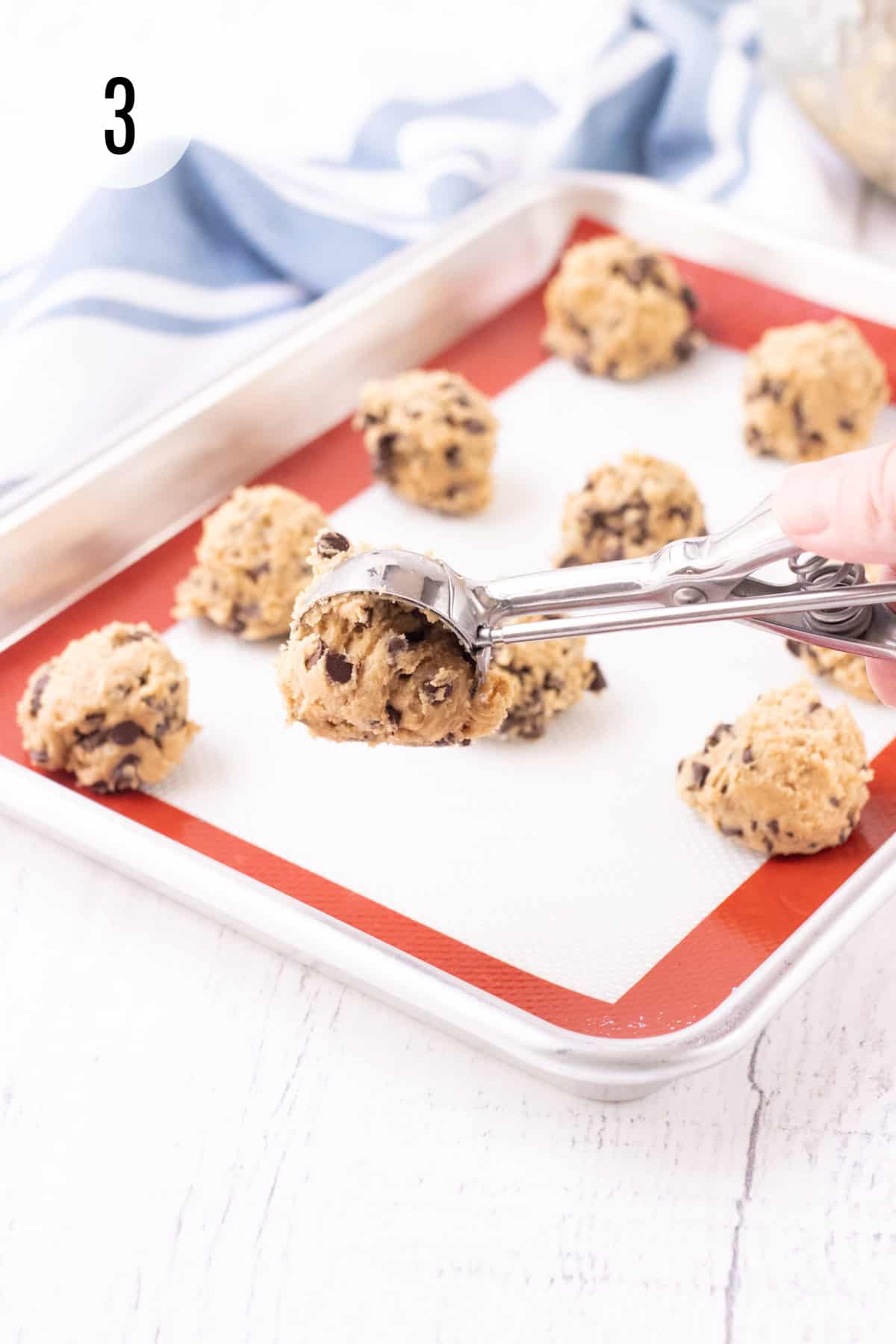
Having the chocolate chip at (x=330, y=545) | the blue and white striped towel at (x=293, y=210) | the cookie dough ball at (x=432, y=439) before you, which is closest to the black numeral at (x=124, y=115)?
the blue and white striped towel at (x=293, y=210)

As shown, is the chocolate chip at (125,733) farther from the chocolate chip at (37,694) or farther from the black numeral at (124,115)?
the black numeral at (124,115)

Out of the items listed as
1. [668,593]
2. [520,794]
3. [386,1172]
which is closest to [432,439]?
[520,794]

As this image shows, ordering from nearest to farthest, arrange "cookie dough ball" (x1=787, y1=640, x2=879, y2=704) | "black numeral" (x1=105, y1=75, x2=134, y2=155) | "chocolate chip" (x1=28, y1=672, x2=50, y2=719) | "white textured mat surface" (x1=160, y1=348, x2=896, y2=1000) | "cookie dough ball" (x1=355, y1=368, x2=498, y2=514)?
1. "white textured mat surface" (x1=160, y1=348, x2=896, y2=1000)
2. "chocolate chip" (x1=28, y1=672, x2=50, y2=719)
3. "cookie dough ball" (x1=787, y1=640, x2=879, y2=704)
4. "cookie dough ball" (x1=355, y1=368, x2=498, y2=514)
5. "black numeral" (x1=105, y1=75, x2=134, y2=155)

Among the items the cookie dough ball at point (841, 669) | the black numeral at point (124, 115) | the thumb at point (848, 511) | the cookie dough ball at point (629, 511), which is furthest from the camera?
the black numeral at point (124, 115)

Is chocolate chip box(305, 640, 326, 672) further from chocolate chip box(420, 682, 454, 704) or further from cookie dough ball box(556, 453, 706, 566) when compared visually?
cookie dough ball box(556, 453, 706, 566)

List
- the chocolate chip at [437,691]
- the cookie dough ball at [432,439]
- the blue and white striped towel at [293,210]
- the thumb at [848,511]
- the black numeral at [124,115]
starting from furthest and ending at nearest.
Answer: the black numeral at [124,115] < the blue and white striped towel at [293,210] < the cookie dough ball at [432,439] < the chocolate chip at [437,691] < the thumb at [848,511]


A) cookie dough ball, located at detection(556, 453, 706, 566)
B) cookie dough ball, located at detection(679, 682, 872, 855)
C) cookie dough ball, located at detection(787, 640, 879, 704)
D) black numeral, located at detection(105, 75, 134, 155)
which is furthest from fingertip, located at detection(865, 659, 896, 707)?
black numeral, located at detection(105, 75, 134, 155)
